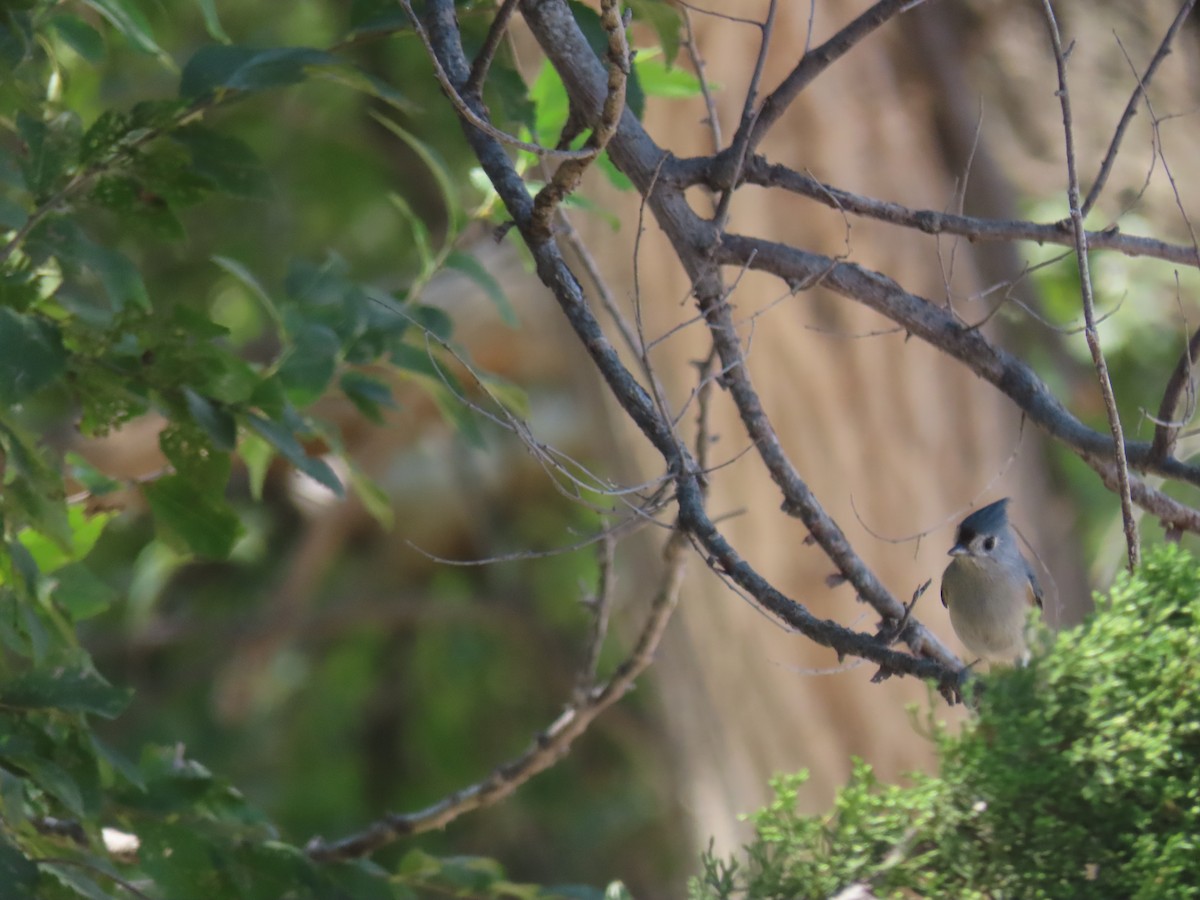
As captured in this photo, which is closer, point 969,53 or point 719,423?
point 719,423

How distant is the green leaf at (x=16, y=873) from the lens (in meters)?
1.12

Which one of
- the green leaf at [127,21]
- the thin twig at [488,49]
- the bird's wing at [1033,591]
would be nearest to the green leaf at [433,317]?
the green leaf at [127,21]

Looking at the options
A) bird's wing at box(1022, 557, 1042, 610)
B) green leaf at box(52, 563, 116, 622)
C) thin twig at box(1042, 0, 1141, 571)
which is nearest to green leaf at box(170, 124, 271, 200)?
green leaf at box(52, 563, 116, 622)

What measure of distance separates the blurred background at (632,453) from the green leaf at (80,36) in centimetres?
26

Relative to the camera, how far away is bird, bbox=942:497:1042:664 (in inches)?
60.4

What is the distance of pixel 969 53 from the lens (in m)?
3.66

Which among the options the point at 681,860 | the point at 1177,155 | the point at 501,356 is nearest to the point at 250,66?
the point at 1177,155

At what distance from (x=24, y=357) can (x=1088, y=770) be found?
42.1 inches

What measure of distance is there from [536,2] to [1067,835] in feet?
3.03

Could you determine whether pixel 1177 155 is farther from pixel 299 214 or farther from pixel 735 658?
pixel 299 214

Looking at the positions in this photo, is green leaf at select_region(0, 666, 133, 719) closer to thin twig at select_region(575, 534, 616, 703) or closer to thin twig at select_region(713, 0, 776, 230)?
thin twig at select_region(575, 534, 616, 703)

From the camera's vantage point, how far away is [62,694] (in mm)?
1292

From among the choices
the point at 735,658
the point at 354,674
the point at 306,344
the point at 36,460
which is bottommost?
the point at 36,460

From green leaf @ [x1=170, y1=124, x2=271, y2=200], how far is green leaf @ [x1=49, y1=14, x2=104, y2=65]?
0.14 meters
